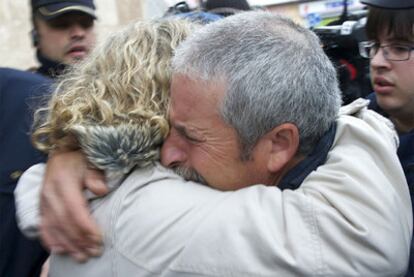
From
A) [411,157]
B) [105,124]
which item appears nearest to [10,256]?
[105,124]

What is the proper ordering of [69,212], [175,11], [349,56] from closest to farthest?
[69,212]
[175,11]
[349,56]

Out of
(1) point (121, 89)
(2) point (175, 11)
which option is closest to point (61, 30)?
(2) point (175, 11)

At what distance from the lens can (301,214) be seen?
104cm

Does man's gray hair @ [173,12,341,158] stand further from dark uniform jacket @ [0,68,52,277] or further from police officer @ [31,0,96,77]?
police officer @ [31,0,96,77]

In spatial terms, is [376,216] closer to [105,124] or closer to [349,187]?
[349,187]

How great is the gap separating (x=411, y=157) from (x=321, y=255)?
24.6 inches

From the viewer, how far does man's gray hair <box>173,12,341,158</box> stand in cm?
108

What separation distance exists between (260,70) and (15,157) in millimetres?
965

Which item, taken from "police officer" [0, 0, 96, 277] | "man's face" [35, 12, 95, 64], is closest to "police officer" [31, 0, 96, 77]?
"man's face" [35, 12, 95, 64]

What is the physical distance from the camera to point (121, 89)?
3.87 feet

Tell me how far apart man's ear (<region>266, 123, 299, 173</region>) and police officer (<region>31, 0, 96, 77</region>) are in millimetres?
1646

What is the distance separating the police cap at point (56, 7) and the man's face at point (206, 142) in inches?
66.5

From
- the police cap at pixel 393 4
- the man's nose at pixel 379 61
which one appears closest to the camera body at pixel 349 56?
the man's nose at pixel 379 61

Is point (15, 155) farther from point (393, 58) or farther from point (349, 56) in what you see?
point (349, 56)
